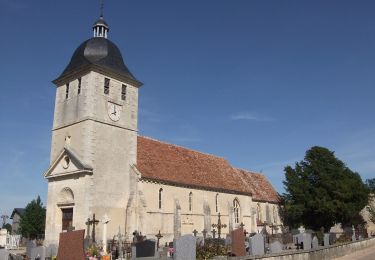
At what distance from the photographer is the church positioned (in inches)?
1025

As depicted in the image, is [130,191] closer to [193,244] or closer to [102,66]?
[102,66]

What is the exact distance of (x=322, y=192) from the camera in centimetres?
3847

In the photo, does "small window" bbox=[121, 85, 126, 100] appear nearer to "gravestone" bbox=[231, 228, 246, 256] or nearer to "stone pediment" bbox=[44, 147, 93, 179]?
"stone pediment" bbox=[44, 147, 93, 179]

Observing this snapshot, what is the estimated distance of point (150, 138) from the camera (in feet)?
110

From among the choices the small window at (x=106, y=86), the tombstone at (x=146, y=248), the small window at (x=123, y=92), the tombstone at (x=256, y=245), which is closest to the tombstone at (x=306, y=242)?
the tombstone at (x=256, y=245)

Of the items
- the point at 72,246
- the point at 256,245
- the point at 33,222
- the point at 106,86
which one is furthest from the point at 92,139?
the point at 33,222

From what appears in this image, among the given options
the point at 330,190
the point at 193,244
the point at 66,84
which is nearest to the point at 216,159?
the point at 330,190

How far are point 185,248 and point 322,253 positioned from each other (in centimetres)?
1044

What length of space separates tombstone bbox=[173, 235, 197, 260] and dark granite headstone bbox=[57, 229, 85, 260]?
298cm

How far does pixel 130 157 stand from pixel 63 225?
6.60 metres

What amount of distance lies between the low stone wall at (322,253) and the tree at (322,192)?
27.8 ft

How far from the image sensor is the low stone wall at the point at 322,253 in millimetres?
15594

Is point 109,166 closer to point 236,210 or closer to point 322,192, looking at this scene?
point 236,210

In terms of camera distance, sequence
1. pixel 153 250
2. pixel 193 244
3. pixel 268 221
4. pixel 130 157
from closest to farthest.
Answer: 1. pixel 193 244
2. pixel 153 250
3. pixel 130 157
4. pixel 268 221
